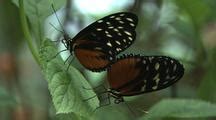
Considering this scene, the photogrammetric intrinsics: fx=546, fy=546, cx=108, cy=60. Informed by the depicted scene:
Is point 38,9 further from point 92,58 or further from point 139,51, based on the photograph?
point 139,51

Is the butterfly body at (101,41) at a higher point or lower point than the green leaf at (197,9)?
lower

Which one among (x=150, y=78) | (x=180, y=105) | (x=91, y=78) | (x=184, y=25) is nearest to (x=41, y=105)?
(x=91, y=78)

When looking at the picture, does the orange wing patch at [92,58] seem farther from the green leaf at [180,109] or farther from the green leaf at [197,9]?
the green leaf at [197,9]

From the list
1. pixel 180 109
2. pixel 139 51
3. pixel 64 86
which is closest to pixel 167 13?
pixel 139 51

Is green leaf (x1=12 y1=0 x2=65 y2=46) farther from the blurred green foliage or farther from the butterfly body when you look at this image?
the butterfly body

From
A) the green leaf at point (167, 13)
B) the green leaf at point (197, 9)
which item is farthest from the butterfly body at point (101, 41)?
the green leaf at point (167, 13)

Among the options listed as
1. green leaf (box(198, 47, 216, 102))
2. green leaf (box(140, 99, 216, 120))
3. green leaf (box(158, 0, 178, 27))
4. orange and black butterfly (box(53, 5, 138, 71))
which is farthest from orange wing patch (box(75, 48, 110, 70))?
green leaf (box(158, 0, 178, 27))

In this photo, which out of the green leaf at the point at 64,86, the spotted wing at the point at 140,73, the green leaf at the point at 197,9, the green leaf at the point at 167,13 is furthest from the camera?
the green leaf at the point at 167,13
